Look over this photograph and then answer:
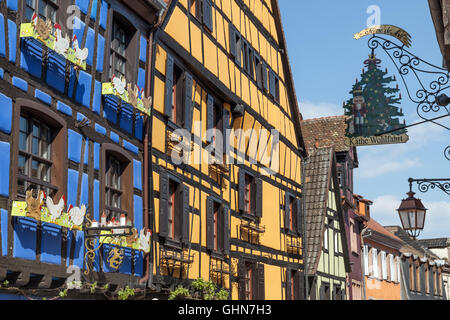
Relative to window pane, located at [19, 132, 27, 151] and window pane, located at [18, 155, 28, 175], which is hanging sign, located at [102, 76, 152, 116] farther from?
window pane, located at [18, 155, 28, 175]

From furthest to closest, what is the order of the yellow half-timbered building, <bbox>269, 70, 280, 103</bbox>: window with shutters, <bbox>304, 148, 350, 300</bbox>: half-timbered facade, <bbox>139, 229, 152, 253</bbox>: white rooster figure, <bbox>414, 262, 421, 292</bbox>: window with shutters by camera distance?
<bbox>414, 262, 421, 292</bbox>: window with shutters < <bbox>304, 148, 350, 300</bbox>: half-timbered facade < <bbox>269, 70, 280, 103</bbox>: window with shutters < the yellow half-timbered building < <bbox>139, 229, 152, 253</bbox>: white rooster figure

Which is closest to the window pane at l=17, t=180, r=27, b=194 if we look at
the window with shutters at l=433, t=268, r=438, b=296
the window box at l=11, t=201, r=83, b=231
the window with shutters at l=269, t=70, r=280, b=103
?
the window box at l=11, t=201, r=83, b=231

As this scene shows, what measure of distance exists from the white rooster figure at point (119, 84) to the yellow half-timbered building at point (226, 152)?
1.53m

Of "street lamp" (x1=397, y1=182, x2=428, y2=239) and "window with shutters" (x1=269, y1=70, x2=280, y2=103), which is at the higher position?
"window with shutters" (x1=269, y1=70, x2=280, y2=103)

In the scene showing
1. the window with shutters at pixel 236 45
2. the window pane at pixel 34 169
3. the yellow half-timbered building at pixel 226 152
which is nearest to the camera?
the window pane at pixel 34 169

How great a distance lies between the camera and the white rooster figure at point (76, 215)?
9945mm

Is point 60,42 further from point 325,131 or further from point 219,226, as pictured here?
point 325,131

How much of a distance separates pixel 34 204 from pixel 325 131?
72.4ft

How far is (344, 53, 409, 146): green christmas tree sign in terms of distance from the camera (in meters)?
13.4

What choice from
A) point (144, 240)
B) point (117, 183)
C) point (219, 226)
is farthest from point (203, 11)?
point (144, 240)

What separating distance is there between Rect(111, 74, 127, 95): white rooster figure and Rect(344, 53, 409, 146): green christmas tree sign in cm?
440

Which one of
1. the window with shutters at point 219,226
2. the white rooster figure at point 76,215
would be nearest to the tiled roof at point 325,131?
the window with shutters at point 219,226

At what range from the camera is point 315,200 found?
2380cm

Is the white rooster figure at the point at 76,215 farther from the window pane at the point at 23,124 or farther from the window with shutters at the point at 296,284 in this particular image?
the window with shutters at the point at 296,284
